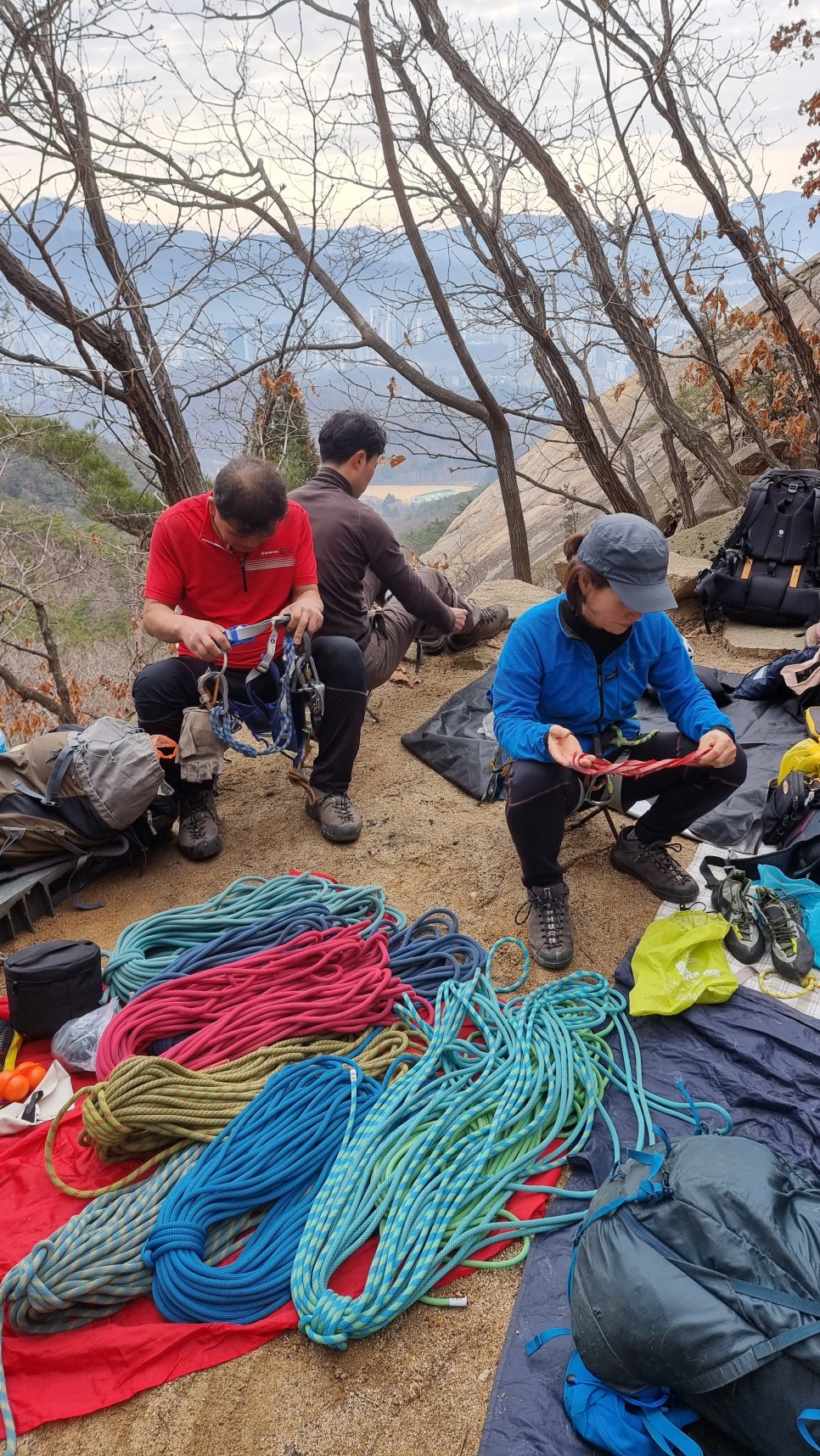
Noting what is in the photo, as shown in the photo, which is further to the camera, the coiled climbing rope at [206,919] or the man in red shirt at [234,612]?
the man in red shirt at [234,612]

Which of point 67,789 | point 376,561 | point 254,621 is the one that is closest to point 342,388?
point 376,561

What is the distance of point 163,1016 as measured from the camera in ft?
7.23

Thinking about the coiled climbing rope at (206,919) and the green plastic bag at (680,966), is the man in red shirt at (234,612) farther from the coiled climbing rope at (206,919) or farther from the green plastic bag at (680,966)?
the green plastic bag at (680,966)

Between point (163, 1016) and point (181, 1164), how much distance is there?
0.41 metres

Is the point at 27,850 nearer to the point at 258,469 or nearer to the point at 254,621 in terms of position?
the point at 254,621

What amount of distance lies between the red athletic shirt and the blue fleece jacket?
1.03 metres

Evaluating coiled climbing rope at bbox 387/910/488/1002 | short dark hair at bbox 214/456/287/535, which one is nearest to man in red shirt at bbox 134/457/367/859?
short dark hair at bbox 214/456/287/535

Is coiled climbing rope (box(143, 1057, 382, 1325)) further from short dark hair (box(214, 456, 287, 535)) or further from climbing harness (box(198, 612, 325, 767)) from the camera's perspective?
short dark hair (box(214, 456, 287, 535))

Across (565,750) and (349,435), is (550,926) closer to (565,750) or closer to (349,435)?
(565,750)

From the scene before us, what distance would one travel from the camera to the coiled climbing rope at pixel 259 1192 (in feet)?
5.41

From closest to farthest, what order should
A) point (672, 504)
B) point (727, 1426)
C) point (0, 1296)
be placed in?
point (727, 1426) → point (0, 1296) → point (672, 504)

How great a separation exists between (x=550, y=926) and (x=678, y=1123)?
70 cm

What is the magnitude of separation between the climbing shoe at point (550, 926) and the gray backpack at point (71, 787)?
1.34 meters

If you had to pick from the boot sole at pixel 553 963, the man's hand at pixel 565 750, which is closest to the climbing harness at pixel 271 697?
the man's hand at pixel 565 750
